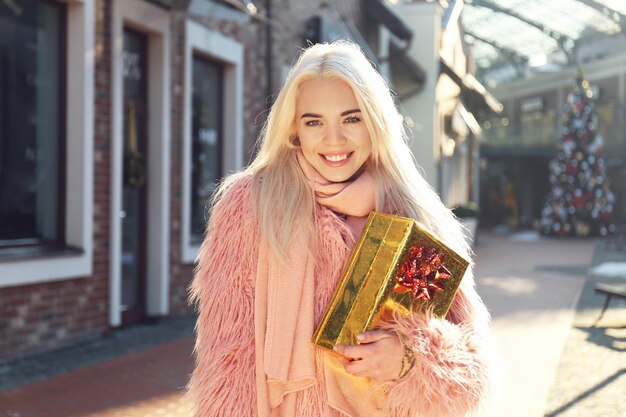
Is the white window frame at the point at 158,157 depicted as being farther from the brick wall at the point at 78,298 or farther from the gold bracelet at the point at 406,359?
the gold bracelet at the point at 406,359

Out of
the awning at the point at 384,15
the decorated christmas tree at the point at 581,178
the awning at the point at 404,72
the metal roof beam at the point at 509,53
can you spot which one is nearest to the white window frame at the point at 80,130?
the awning at the point at 384,15

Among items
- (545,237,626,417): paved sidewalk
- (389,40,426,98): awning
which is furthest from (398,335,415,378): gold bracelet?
(389,40,426,98): awning

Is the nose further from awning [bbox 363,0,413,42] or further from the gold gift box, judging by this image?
awning [bbox 363,0,413,42]

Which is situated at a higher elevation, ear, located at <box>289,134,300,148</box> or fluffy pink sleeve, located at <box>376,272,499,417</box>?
ear, located at <box>289,134,300,148</box>

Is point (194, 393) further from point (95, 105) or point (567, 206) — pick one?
point (567, 206)

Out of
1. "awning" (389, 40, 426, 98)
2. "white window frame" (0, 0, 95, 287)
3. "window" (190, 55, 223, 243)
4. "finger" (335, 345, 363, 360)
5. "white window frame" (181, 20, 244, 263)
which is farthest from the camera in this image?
"awning" (389, 40, 426, 98)

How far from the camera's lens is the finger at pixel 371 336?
185cm

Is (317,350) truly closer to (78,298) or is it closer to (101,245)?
(78,298)

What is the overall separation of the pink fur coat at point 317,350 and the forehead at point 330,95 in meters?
0.26

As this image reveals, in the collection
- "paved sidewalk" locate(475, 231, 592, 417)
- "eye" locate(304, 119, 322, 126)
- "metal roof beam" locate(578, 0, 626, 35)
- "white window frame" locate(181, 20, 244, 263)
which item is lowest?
"paved sidewalk" locate(475, 231, 592, 417)

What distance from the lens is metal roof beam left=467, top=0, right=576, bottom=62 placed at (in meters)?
32.4

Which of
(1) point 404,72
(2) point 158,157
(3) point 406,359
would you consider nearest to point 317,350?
(3) point 406,359

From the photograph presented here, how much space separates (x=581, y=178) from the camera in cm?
2689

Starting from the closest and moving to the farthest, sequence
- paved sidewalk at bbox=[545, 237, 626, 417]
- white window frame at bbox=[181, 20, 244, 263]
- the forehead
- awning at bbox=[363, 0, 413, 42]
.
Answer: the forehead < paved sidewalk at bbox=[545, 237, 626, 417] < white window frame at bbox=[181, 20, 244, 263] < awning at bbox=[363, 0, 413, 42]
